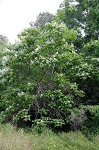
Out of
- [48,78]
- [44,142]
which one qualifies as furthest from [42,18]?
[44,142]

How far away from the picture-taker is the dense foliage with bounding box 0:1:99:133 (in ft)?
31.0

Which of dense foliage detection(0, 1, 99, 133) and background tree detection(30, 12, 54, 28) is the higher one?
background tree detection(30, 12, 54, 28)

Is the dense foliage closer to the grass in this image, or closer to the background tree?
the grass

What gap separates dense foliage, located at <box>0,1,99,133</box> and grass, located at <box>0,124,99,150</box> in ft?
3.49

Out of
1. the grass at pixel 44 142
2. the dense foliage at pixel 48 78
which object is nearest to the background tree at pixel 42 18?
the dense foliage at pixel 48 78

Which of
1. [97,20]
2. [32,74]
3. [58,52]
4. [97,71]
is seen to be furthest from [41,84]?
[97,20]

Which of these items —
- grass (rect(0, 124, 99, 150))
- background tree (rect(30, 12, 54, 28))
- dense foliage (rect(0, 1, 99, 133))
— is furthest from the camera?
background tree (rect(30, 12, 54, 28))

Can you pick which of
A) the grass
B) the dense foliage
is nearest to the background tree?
the dense foliage

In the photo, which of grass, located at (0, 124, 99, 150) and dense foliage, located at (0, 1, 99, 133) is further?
dense foliage, located at (0, 1, 99, 133)

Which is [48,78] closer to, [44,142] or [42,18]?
[44,142]

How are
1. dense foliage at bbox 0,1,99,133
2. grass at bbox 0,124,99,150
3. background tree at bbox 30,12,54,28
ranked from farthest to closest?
background tree at bbox 30,12,54,28, dense foliage at bbox 0,1,99,133, grass at bbox 0,124,99,150

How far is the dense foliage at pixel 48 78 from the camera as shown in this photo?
945 cm

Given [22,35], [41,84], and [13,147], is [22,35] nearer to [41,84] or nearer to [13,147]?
[41,84]

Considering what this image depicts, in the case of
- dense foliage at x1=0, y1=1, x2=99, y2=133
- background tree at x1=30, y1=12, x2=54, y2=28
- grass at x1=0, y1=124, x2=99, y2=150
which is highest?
background tree at x1=30, y1=12, x2=54, y2=28
